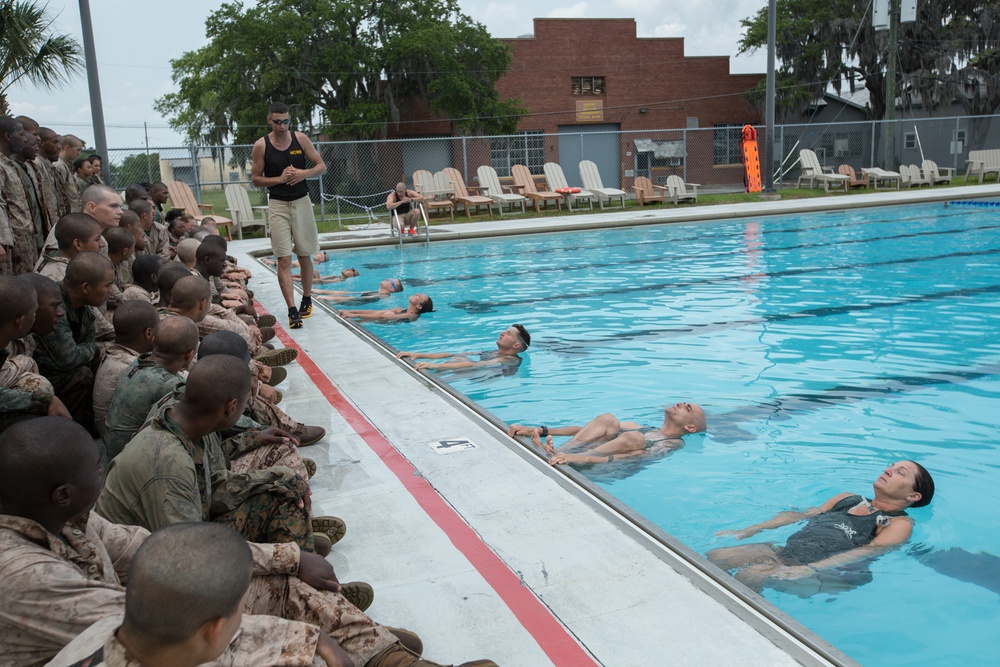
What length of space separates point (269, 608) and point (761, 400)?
513 cm

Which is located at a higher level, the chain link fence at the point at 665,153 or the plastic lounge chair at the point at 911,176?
the chain link fence at the point at 665,153

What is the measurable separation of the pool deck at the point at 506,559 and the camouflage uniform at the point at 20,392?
1.42m

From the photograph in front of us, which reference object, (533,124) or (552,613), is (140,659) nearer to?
(552,613)

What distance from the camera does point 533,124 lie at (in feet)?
119

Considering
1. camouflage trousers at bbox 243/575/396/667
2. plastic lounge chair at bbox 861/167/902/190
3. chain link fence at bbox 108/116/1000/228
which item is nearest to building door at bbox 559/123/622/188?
chain link fence at bbox 108/116/1000/228

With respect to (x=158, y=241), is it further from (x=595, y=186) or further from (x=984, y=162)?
(x=984, y=162)

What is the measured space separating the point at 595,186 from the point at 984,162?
15776 millimetres

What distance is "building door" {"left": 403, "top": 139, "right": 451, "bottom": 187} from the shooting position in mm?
31750

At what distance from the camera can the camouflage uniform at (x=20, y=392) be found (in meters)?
3.56

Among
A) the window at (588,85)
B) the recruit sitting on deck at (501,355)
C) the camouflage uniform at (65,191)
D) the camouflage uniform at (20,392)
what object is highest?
the window at (588,85)

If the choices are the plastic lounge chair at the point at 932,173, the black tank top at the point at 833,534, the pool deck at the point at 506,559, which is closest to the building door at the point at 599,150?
the plastic lounge chair at the point at 932,173

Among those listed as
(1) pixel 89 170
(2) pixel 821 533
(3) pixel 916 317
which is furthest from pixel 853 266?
(1) pixel 89 170

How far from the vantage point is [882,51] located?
34781mm

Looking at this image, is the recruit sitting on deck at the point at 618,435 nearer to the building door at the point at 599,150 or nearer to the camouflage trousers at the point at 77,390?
the camouflage trousers at the point at 77,390
